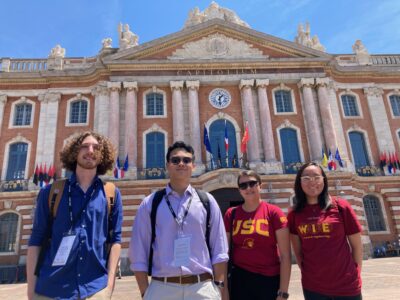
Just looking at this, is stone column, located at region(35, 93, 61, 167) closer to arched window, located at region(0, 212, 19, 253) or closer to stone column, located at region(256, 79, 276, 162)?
arched window, located at region(0, 212, 19, 253)

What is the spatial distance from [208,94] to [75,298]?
67.4ft

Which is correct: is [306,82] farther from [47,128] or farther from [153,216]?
[153,216]

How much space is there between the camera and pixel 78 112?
74.4 feet

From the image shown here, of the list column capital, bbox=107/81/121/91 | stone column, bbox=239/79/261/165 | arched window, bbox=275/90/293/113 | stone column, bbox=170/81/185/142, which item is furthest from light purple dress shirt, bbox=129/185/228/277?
arched window, bbox=275/90/293/113

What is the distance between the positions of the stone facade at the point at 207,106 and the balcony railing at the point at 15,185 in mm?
115

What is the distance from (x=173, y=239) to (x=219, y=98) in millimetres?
19932

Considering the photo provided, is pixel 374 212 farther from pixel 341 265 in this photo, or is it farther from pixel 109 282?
pixel 109 282

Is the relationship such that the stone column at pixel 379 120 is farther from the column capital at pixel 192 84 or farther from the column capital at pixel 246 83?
the column capital at pixel 192 84

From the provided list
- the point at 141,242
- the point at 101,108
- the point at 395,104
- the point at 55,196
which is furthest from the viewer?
the point at 395,104

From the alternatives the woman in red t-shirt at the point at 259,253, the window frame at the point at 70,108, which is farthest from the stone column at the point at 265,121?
the woman in red t-shirt at the point at 259,253

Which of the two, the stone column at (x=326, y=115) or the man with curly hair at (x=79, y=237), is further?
the stone column at (x=326, y=115)

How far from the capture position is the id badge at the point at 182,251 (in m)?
3.12

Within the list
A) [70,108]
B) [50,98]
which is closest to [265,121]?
[70,108]

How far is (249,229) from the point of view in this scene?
159 inches
